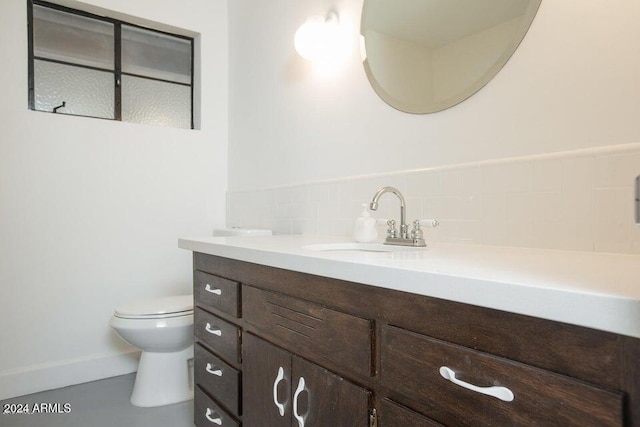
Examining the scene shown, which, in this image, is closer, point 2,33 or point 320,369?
point 320,369

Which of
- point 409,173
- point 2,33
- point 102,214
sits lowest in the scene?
point 102,214

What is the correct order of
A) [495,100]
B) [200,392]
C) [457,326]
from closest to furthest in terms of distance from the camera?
1. [457,326]
2. [495,100]
3. [200,392]

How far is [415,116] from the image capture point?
1419 millimetres

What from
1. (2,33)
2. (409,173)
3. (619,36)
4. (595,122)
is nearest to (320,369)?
(409,173)

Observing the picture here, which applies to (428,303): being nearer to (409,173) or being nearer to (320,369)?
(320,369)

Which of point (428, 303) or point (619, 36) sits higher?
point (619, 36)

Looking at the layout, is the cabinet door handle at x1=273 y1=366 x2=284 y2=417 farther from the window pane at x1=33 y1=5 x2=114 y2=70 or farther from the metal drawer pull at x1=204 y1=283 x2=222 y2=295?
the window pane at x1=33 y1=5 x2=114 y2=70

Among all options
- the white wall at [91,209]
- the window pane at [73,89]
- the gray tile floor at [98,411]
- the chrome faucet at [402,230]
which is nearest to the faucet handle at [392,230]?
the chrome faucet at [402,230]

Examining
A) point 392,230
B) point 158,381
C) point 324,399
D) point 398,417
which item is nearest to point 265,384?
point 324,399

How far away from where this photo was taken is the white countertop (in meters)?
0.46

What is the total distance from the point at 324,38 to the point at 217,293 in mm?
1240

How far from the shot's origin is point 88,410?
1925mm

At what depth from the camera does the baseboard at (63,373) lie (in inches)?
81.4

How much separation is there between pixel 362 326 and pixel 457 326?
0.23m
